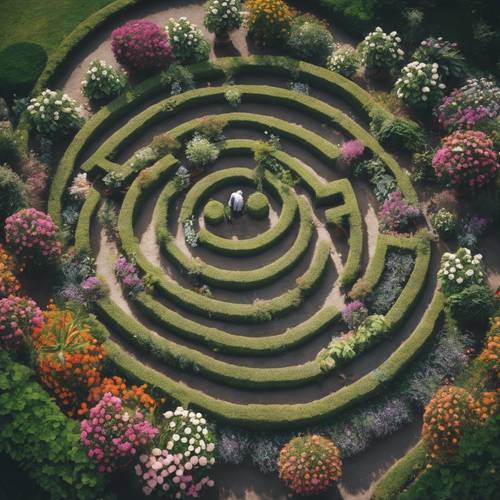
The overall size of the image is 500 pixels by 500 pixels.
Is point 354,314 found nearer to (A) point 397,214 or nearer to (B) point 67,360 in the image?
(A) point 397,214

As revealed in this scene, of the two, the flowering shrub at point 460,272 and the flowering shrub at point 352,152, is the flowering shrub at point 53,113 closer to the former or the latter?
the flowering shrub at point 352,152

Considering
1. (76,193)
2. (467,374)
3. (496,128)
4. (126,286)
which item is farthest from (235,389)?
(496,128)

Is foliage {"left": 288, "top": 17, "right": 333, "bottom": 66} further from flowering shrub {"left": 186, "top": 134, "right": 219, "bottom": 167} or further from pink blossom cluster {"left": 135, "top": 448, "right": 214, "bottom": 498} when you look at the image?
pink blossom cluster {"left": 135, "top": 448, "right": 214, "bottom": 498}

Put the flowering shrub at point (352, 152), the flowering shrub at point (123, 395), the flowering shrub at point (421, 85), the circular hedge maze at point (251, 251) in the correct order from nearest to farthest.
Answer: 1. the flowering shrub at point (123, 395)
2. the circular hedge maze at point (251, 251)
3. the flowering shrub at point (352, 152)
4. the flowering shrub at point (421, 85)

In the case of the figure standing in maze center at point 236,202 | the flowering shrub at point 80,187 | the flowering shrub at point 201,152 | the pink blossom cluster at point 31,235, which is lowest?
the pink blossom cluster at point 31,235

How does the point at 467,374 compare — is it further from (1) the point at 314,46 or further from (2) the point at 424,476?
(1) the point at 314,46

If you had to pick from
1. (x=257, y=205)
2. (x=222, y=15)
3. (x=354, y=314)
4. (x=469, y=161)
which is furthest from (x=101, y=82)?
(x=469, y=161)

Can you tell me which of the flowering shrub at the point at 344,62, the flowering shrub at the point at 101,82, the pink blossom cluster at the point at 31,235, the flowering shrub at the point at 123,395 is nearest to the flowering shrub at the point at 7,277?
the pink blossom cluster at the point at 31,235
